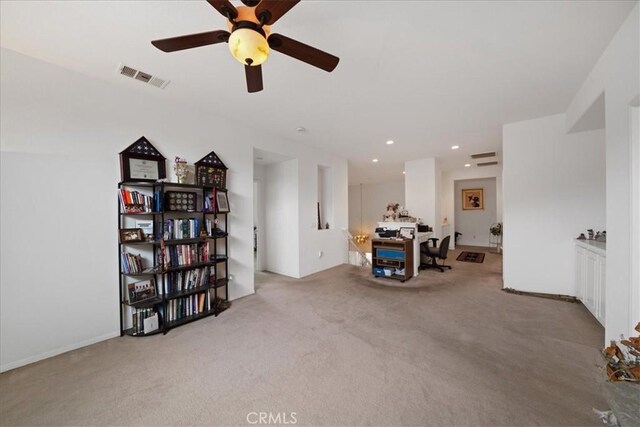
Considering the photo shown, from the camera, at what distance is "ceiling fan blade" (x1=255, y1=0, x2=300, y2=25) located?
3.92 feet

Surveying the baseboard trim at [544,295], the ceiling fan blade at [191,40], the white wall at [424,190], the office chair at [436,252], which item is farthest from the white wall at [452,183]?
the ceiling fan blade at [191,40]

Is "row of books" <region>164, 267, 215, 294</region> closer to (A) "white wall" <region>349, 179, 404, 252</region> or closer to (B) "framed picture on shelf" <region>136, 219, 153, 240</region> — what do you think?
(B) "framed picture on shelf" <region>136, 219, 153, 240</region>

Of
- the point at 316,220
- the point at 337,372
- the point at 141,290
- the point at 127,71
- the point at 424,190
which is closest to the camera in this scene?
the point at 337,372

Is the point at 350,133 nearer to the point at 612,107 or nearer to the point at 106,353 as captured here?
the point at 612,107

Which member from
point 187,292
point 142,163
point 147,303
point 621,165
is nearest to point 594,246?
point 621,165

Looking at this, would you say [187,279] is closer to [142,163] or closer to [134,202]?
[134,202]

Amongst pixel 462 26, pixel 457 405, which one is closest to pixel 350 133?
pixel 462 26

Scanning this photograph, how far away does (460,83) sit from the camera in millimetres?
2537

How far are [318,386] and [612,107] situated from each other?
3275 millimetres

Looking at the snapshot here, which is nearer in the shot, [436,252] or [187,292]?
[187,292]

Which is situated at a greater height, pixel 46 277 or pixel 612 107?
pixel 612 107

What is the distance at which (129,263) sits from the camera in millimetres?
2537

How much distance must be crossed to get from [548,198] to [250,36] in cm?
450

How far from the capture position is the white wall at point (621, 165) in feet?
5.40
